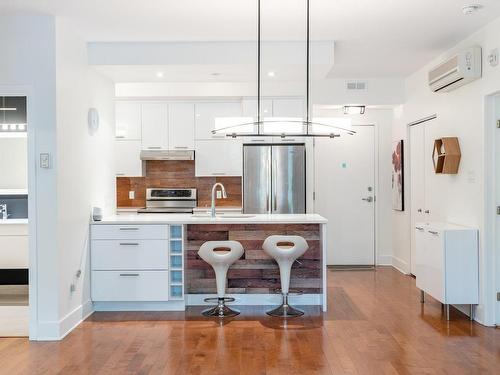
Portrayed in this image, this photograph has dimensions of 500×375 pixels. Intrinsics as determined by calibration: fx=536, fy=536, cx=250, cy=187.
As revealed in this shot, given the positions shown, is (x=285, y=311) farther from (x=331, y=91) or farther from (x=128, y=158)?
(x=128, y=158)

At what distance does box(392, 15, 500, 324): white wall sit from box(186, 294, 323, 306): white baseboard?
1560 millimetres

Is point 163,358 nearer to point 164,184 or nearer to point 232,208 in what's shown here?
point 232,208

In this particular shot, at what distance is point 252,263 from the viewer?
5.42 metres

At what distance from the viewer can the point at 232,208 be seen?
7434 millimetres

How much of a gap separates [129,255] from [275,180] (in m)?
2.48

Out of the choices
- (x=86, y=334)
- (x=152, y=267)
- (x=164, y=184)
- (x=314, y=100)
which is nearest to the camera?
(x=86, y=334)

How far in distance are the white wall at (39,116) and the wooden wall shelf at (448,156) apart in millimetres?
3643

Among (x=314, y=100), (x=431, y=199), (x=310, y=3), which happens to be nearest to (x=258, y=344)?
(x=310, y=3)

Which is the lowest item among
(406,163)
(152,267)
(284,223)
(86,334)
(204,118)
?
(86,334)

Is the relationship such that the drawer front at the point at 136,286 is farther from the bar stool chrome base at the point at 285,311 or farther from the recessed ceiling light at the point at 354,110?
the recessed ceiling light at the point at 354,110

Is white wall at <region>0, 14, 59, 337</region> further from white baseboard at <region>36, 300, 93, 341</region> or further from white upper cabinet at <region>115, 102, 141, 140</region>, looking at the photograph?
white upper cabinet at <region>115, 102, 141, 140</region>

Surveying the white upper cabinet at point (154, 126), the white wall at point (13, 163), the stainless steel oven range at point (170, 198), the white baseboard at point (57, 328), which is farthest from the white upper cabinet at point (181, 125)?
the white baseboard at point (57, 328)

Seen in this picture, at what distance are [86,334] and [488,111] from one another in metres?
3.98

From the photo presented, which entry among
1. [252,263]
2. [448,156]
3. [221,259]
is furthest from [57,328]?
[448,156]
